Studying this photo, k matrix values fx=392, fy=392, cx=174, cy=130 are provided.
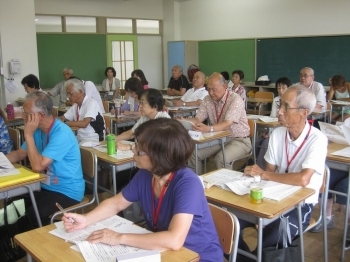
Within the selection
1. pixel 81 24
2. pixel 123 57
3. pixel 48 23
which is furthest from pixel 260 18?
pixel 48 23

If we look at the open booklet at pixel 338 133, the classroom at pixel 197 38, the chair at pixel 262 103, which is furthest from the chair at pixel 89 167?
the classroom at pixel 197 38

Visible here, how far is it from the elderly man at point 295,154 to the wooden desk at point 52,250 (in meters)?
0.94

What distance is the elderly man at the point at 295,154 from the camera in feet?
7.42

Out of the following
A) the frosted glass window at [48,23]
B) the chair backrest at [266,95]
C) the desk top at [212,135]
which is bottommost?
the desk top at [212,135]

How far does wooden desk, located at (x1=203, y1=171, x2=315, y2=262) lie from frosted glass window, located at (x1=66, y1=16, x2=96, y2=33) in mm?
8026

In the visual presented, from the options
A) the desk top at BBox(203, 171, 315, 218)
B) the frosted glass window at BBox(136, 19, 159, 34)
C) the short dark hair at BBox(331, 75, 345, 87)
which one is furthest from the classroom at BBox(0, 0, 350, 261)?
the desk top at BBox(203, 171, 315, 218)

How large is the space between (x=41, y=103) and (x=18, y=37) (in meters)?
5.70

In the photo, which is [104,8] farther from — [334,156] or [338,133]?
[334,156]

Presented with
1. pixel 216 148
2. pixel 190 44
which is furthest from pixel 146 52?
pixel 216 148

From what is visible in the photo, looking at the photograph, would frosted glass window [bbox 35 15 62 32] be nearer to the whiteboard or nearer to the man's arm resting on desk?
the whiteboard

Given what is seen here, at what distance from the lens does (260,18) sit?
909 cm

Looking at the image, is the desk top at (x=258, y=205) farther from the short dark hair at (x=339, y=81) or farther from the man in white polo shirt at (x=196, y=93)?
the short dark hair at (x=339, y=81)

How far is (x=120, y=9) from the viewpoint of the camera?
9.98 metres

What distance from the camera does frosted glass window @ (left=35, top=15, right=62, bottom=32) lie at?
28.7 feet
